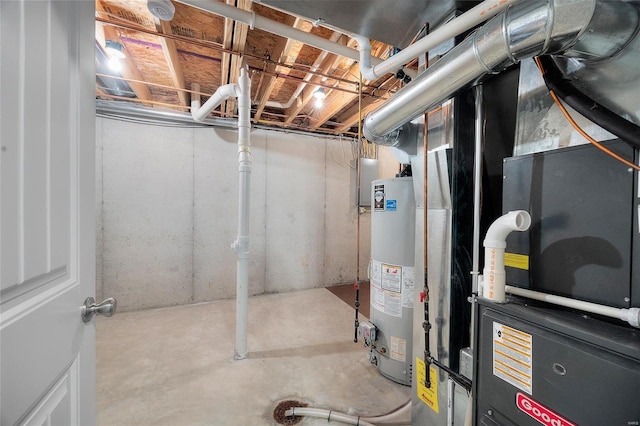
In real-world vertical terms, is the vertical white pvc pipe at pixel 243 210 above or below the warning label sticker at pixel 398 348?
above

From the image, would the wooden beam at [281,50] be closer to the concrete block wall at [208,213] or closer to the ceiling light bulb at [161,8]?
the ceiling light bulb at [161,8]

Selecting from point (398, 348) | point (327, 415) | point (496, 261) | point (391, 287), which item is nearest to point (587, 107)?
point (496, 261)

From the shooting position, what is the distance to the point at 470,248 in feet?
Answer: 3.87

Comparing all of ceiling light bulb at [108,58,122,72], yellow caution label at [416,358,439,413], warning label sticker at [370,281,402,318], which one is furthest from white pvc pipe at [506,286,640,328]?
ceiling light bulb at [108,58,122,72]

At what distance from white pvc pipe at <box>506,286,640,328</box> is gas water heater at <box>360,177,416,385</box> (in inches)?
37.3

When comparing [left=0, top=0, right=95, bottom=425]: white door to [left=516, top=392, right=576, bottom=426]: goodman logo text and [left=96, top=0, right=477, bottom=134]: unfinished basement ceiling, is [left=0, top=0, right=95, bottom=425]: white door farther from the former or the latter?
[left=516, top=392, right=576, bottom=426]: goodman logo text

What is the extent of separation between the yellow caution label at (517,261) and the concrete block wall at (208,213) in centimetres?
309

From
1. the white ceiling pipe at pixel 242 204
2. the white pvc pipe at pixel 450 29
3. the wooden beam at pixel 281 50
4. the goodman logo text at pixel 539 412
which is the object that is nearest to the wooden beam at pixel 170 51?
the white ceiling pipe at pixel 242 204

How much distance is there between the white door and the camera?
1.45 ft

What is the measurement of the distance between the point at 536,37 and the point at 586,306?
763mm

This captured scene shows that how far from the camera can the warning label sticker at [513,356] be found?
2.36 ft

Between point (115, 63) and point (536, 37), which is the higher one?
point (115, 63)

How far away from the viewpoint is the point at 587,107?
Result: 0.68m

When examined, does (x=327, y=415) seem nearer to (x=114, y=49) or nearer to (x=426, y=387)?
(x=426, y=387)
